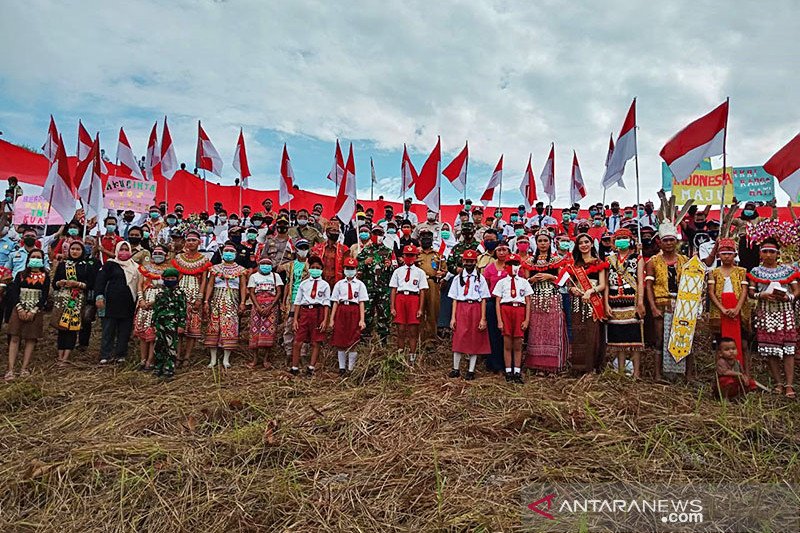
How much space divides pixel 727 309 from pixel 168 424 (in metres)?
6.11

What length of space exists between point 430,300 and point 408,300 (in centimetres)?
104

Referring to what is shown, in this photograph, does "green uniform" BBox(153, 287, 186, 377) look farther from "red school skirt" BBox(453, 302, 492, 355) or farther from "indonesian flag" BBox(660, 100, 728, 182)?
"indonesian flag" BBox(660, 100, 728, 182)

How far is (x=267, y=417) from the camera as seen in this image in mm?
4930

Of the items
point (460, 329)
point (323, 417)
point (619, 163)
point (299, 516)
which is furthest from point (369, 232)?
point (299, 516)

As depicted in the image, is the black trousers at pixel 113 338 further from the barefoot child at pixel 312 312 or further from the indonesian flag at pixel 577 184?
the indonesian flag at pixel 577 184

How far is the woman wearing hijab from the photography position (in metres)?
7.20

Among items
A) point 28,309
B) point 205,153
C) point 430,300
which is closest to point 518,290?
point 430,300

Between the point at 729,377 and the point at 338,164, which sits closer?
the point at 729,377

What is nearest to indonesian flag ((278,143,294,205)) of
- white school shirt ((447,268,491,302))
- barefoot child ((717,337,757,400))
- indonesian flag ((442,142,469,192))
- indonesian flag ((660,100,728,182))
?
indonesian flag ((442,142,469,192))

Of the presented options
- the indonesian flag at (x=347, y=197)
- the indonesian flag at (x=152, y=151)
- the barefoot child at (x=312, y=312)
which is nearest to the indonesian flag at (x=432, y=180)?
the indonesian flag at (x=347, y=197)

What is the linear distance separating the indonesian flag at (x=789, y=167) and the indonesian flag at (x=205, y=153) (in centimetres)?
1182

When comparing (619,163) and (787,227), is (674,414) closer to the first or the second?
(787,227)

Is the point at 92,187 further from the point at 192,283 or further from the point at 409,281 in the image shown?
the point at 409,281

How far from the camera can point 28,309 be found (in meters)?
6.64
